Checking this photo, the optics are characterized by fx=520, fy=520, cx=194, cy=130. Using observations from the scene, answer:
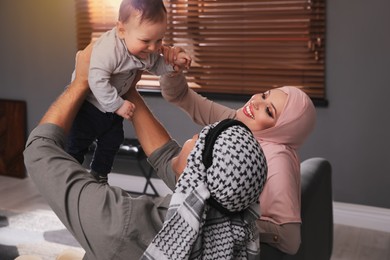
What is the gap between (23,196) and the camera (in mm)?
4074

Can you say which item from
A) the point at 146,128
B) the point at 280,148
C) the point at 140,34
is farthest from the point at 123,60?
the point at 280,148

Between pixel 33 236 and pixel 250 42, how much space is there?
1.90 m

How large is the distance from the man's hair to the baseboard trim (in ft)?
7.77

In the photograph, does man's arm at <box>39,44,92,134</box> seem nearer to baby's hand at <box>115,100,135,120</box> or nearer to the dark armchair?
baby's hand at <box>115,100,135,120</box>

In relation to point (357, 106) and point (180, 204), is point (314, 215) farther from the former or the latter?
point (357, 106)

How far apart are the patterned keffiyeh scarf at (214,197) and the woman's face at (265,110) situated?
0.54m

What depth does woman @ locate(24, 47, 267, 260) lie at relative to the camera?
1.07 metres

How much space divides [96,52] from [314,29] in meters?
2.07

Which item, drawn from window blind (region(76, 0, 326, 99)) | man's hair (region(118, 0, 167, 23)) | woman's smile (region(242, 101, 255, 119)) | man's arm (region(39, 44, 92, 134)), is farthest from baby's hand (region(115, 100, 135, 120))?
window blind (region(76, 0, 326, 99))

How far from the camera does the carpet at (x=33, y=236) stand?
3.03m

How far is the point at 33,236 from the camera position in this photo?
3.28 meters

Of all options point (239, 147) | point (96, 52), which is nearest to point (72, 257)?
point (96, 52)

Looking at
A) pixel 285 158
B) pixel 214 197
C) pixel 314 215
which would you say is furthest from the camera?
pixel 314 215

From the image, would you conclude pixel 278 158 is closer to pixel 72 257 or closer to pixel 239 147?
pixel 239 147
